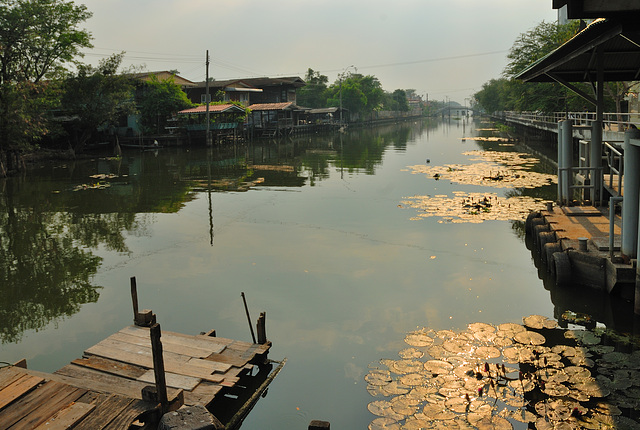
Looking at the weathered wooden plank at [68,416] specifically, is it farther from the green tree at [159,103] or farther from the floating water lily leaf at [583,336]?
the green tree at [159,103]

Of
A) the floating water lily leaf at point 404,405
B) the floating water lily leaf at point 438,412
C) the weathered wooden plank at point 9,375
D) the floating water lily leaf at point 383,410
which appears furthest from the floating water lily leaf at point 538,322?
the weathered wooden plank at point 9,375

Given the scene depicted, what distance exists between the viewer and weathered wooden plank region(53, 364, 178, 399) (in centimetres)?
610

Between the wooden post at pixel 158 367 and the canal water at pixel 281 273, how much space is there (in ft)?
3.58

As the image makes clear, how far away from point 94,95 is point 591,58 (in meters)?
33.4

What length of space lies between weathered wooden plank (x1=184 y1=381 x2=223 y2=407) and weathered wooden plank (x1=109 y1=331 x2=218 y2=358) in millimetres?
758

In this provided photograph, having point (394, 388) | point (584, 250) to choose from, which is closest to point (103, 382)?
point (394, 388)

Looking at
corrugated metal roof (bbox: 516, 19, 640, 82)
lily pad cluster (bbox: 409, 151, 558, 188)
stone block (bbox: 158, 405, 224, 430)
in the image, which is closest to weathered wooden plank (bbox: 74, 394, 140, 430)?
stone block (bbox: 158, 405, 224, 430)

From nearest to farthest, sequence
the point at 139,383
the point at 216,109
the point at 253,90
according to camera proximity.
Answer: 1. the point at 139,383
2. the point at 216,109
3. the point at 253,90

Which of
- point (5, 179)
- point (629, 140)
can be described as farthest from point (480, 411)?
point (5, 179)

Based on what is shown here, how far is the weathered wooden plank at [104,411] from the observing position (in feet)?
17.5

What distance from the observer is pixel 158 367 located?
5.54 m

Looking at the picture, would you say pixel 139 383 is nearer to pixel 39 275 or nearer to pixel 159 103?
pixel 39 275

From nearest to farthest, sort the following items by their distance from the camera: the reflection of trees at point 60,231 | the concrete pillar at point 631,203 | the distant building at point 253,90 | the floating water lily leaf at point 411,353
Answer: the floating water lily leaf at point 411,353, the concrete pillar at point 631,203, the reflection of trees at point 60,231, the distant building at point 253,90

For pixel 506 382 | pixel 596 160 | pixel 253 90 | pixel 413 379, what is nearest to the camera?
pixel 506 382
